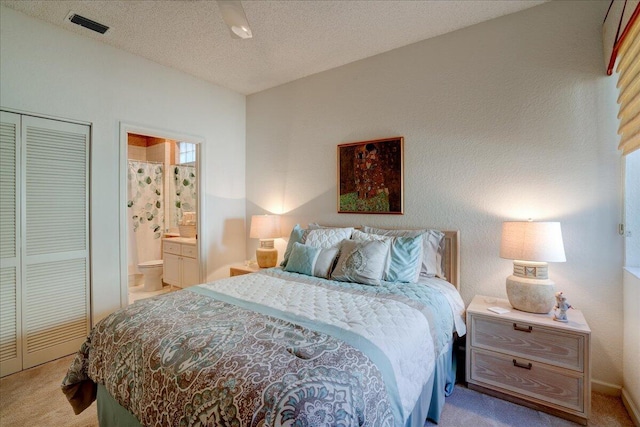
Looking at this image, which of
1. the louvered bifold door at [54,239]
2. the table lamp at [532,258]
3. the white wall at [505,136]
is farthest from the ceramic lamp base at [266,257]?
the table lamp at [532,258]

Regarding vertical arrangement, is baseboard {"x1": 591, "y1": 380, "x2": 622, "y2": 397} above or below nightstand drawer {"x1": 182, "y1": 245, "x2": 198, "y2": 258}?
below

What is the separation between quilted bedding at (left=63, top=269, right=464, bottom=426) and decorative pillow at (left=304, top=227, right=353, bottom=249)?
0.65 metres

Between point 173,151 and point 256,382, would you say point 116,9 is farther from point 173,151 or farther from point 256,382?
point 173,151

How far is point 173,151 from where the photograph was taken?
17.4 feet

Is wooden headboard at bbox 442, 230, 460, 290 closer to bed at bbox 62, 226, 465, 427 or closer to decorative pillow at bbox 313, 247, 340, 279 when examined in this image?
bed at bbox 62, 226, 465, 427

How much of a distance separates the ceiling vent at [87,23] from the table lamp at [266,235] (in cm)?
211

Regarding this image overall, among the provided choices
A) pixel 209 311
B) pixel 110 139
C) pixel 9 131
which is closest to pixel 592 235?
pixel 209 311

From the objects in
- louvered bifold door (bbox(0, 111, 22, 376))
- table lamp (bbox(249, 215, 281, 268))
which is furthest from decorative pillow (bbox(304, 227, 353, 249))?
louvered bifold door (bbox(0, 111, 22, 376))

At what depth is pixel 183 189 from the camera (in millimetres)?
5086

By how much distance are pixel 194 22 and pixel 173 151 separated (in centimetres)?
328

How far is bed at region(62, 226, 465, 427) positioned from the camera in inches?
38.8

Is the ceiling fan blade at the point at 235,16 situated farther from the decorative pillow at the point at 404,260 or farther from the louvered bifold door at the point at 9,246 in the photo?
the louvered bifold door at the point at 9,246

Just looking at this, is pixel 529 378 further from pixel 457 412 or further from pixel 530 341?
pixel 457 412

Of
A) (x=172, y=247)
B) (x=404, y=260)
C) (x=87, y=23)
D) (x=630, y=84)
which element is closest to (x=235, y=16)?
(x=87, y=23)
